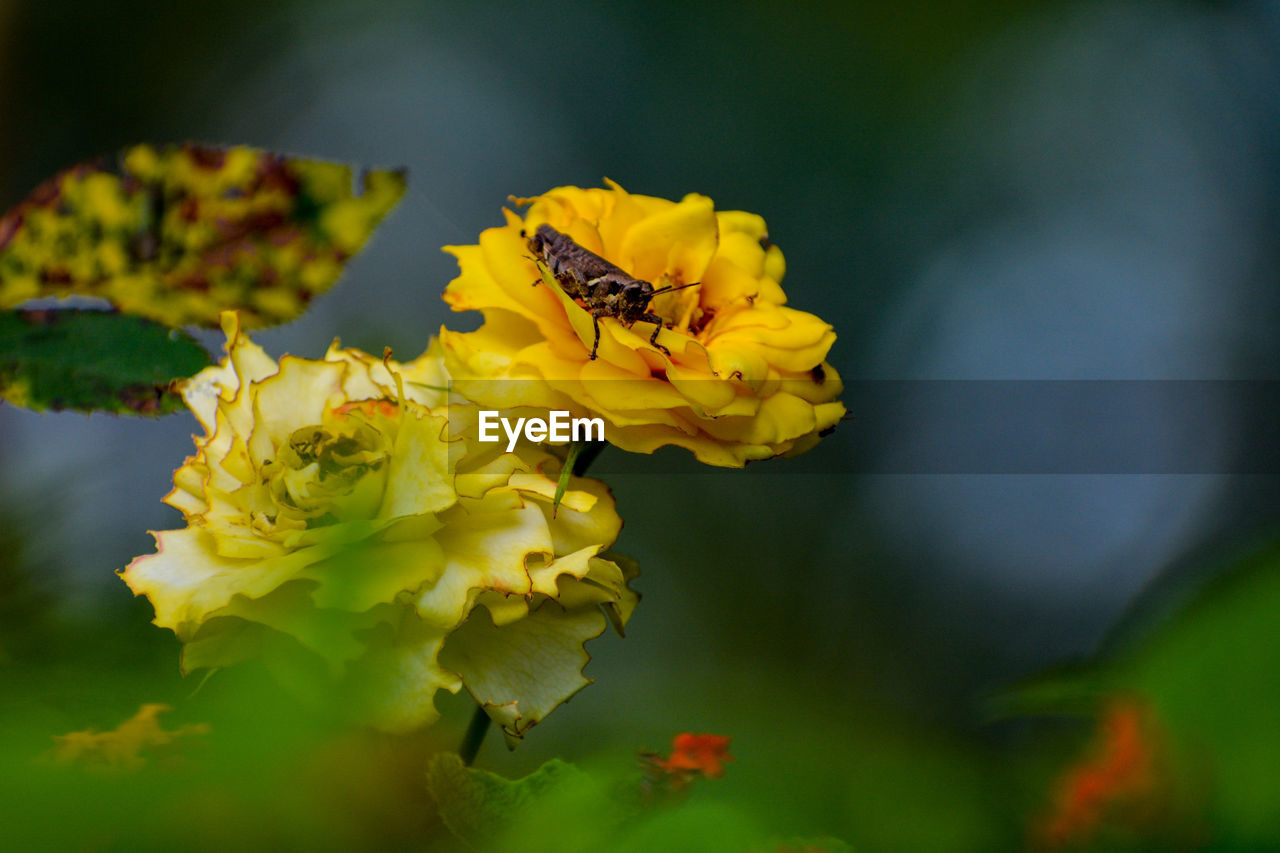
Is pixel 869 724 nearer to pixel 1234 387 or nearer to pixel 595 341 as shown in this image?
pixel 595 341

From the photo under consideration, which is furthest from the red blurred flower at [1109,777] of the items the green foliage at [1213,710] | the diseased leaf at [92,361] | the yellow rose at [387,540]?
the diseased leaf at [92,361]

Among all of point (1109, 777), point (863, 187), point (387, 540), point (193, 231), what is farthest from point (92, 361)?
point (863, 187)

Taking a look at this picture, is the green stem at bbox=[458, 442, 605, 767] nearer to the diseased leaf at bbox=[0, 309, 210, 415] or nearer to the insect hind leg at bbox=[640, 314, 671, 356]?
the insect hind leg at bbox=[640, 314, 671, 356]

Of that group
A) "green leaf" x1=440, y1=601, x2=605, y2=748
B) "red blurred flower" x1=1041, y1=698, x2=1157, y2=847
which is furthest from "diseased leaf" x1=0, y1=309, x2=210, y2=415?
"red blurred flower" x1=1041, y1=698, x2=1157, y2=847

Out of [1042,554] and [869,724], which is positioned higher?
[869,724]

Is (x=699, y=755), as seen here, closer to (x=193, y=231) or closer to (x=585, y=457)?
(x=585, y=457)

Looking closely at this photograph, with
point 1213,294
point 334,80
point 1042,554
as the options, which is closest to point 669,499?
point 1042,554
